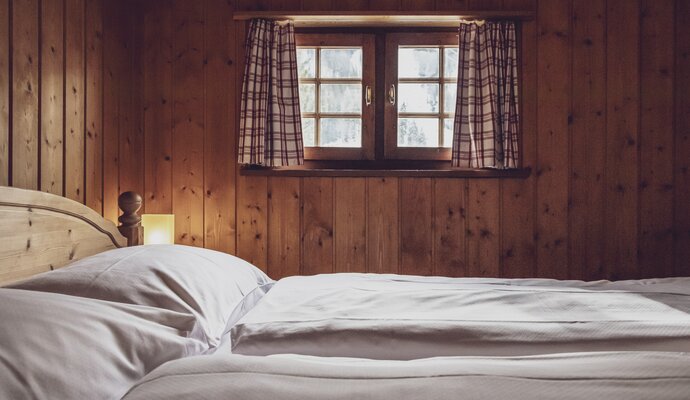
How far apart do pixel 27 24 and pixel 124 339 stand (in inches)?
53.8

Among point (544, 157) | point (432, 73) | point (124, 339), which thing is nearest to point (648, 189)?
point (544, 157)

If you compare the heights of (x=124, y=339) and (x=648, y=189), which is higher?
(x=648, y=189)

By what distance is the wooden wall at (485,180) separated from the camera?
2736 mm

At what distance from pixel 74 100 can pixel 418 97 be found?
5.55 ft

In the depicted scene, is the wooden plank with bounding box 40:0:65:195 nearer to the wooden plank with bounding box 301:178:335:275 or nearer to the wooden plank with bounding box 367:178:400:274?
the wooden plank with bounding box 301:178:335:275

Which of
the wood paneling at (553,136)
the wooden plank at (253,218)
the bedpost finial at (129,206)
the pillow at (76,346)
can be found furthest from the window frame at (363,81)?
the pillow at (76,346)

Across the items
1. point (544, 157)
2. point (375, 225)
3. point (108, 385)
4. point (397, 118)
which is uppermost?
point (397, 118)

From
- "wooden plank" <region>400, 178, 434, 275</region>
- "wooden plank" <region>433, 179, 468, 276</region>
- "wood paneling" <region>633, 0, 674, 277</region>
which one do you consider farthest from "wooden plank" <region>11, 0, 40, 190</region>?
"wood paneling" <region>633, 0, 674, 277</region>

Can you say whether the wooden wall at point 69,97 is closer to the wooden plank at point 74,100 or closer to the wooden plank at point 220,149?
the wooden plank at point 74,100

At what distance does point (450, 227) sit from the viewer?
277 centimetres

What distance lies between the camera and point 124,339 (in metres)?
1.01

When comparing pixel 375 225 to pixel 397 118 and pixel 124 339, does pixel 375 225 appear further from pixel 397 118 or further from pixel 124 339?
pixel 124 339

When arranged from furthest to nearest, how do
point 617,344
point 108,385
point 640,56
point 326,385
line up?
point 640,56
point 617,344
point 108,385
point 326,385

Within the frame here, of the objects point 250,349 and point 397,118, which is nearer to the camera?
point 250,349
